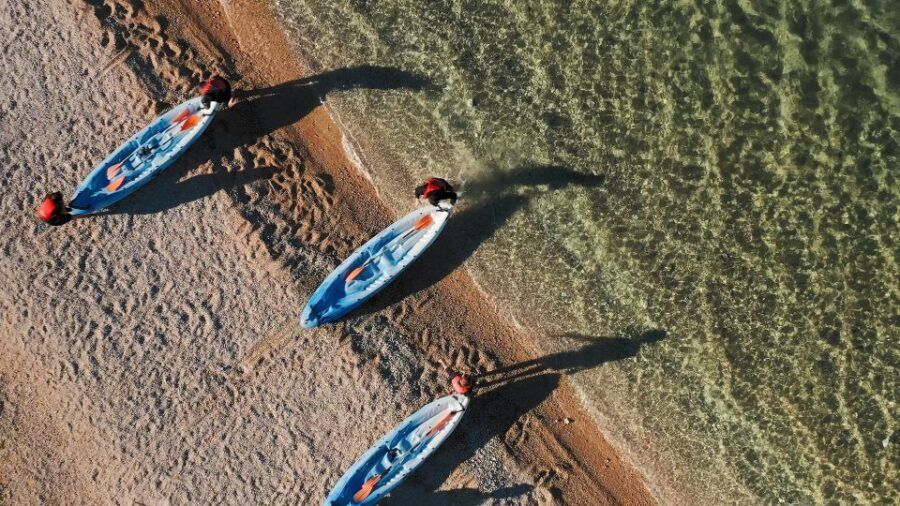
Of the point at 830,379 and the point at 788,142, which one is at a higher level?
the point at 788,142

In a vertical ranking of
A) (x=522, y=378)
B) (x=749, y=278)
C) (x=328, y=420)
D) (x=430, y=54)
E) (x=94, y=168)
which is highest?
(x=94, y=168)

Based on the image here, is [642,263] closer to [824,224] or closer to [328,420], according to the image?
[824,224]

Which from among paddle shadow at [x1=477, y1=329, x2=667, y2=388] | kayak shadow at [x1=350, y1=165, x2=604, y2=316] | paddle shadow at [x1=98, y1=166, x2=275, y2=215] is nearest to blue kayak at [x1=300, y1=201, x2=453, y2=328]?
kayak shadow at [x1=350, y1=165, x2=604, y2=316]

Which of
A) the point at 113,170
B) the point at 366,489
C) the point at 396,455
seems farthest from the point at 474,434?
the point at 113,170

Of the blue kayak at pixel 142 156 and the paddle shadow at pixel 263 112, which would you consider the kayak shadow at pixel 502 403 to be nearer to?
the paddle shadow at pixel 263 112

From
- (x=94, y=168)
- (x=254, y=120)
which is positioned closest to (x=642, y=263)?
(x=254, y=120)

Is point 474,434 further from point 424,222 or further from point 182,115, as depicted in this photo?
point 182,115
